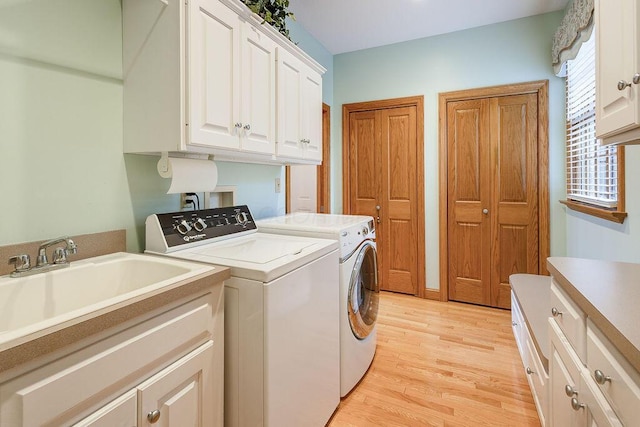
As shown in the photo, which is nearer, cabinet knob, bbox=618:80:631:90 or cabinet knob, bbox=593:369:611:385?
cabinet knob, bbox=593:369:611:385

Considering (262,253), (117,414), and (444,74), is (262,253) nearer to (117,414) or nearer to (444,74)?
(117,414)

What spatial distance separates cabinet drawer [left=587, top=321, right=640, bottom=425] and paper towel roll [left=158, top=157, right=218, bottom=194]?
1.53m

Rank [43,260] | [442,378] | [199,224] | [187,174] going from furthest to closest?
1. [442,378]
2. [199,224]
3. [187,174]
4. [43,260]

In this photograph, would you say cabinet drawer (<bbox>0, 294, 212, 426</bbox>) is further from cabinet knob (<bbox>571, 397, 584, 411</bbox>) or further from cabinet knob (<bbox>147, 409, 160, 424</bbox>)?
cabinet knob (<bbox>571, 397, 584, 411</bbox>)

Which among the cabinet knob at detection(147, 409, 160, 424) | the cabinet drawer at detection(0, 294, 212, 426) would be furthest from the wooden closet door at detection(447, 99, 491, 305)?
the cabinet knob at detection(147, 409, 160, 424)

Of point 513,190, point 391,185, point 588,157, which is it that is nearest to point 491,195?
point 513,190

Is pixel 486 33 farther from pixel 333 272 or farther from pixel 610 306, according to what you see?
pixel 610 306

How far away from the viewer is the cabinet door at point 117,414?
75 cm

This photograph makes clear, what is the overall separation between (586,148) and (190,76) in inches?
106

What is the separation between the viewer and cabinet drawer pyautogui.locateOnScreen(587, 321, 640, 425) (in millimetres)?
630

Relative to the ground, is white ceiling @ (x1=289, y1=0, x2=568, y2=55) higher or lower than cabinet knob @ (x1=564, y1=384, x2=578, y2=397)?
higher

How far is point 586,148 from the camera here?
2.37 meters

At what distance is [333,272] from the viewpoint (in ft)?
5.32

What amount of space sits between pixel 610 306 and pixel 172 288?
115 cm
